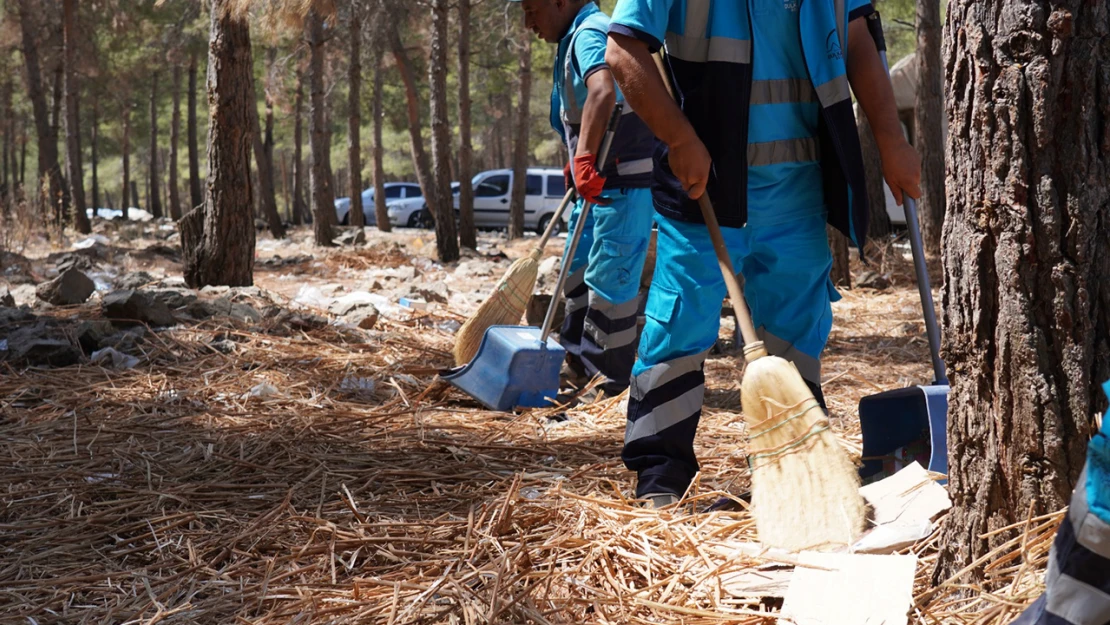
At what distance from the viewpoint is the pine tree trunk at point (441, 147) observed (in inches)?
504

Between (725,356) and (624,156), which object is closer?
(624,156)

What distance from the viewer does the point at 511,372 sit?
4605mm

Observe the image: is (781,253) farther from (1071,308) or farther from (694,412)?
(1071,308)

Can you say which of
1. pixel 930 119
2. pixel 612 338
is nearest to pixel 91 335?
pixel 612 338

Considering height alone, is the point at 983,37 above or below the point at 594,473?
Answer: above

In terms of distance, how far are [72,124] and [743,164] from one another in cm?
1967

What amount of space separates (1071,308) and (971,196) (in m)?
0.29

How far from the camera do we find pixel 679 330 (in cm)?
288

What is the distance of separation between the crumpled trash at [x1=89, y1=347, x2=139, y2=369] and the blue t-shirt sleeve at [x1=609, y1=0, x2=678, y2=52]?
12.1 feet

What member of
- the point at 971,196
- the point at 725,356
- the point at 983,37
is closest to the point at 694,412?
the point at 971,196

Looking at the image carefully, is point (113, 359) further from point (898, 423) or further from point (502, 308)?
point (898, 423)

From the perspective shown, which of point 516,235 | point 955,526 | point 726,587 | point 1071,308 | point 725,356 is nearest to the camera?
point 1071,308

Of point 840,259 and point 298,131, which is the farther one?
point 298,131

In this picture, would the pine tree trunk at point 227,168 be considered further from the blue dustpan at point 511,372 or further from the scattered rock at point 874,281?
the scattered rock at point 874,281
